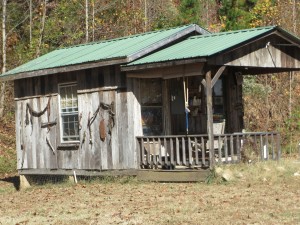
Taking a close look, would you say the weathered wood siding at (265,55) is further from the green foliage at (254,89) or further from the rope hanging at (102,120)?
the green foliage at (254,89)

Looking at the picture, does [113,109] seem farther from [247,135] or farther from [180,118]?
[247,135]

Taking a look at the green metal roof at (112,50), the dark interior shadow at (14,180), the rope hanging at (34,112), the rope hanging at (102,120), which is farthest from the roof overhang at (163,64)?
the dark interior shadow at (14,180)

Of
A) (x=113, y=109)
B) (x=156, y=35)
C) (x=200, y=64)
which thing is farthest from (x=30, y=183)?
(x=200, y=64)

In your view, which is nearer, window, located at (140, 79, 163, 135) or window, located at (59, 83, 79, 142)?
window, located at (140, 79, 163, 135)

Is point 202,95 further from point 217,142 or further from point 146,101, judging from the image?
point 217,142

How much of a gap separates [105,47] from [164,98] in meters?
2.71

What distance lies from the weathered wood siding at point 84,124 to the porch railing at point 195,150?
460 mm

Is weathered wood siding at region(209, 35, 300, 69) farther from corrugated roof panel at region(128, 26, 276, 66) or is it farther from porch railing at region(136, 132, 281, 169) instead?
porch railing at region(136, 132, 281, 169)

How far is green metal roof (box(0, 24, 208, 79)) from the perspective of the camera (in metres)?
17.9

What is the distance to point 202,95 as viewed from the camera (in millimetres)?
18859

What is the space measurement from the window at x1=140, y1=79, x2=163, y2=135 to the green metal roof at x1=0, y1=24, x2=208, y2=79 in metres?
1.01

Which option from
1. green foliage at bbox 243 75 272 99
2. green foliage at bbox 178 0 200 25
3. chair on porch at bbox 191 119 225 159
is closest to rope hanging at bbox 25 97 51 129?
chair on porch at bbox 191 119 225 159

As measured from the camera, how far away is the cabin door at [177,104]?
19094 millimetres

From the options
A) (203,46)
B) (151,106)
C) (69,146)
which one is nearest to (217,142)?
(151,106)
